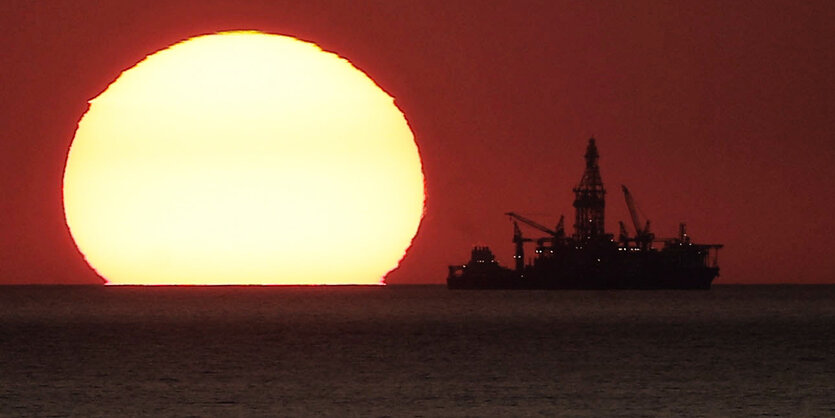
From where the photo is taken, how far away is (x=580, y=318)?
19288cm

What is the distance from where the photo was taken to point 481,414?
2680 inches

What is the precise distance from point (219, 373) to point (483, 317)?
104355 mm

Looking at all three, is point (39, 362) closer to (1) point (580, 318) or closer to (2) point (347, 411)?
(2) point (347, 411)

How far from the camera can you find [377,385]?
272ft

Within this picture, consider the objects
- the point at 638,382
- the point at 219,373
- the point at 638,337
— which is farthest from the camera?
the point at 638,337

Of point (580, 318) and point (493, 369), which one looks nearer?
point (493, 369)

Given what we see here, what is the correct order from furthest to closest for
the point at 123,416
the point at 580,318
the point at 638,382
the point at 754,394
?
the point at 580,318 → the point at 638,382 → the point at 754,394 → the point at 123,416

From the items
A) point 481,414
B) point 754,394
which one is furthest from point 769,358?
point 481,414

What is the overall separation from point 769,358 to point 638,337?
29708 mm

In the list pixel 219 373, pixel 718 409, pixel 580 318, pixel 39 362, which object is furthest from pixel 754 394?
pixel 580 318

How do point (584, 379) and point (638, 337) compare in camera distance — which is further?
point (638, 337)

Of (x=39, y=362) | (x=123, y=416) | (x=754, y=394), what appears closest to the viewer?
(x=123, y=416)

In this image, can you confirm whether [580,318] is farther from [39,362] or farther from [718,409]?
[718,409]

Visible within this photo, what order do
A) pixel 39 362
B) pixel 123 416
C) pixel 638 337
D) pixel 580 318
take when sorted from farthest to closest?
pixel 580 318 < pixel 638 337 < pixel 39 362 < pixel 123 416
